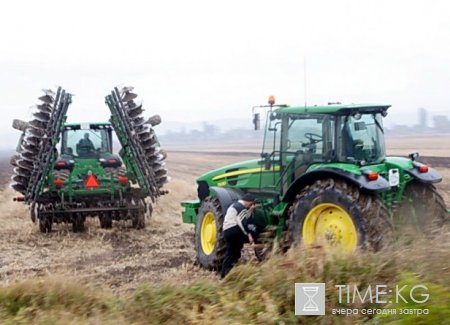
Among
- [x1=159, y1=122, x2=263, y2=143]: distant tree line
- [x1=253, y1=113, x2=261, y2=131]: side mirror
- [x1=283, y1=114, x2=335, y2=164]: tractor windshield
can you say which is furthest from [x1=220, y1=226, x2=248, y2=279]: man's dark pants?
[x1=159, y1=122, x2=263, y2=143]: distant tree line

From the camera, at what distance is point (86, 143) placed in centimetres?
1620

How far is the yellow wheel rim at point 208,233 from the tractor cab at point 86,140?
5.80m

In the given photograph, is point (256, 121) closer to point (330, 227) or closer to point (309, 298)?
point (330, 227)

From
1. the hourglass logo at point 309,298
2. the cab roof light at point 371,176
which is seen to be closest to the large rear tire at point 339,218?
the cab roof light at point 371,176

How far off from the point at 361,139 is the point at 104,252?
5.25 m

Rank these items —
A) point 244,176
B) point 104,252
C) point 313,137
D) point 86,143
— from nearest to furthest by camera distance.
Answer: point 313,137
point 244,176
point 104,252
point 86,143

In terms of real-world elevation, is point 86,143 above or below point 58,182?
above

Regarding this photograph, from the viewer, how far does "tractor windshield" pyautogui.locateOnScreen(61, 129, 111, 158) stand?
16000 millimetres

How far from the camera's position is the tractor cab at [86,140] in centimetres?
1599

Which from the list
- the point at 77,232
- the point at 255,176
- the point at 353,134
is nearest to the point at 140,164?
the point at 77,232

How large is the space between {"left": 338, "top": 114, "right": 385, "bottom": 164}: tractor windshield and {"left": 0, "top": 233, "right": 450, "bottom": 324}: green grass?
2318mm

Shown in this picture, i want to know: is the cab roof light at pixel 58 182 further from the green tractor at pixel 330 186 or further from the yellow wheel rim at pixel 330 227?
the yellow wheel rim at pixel 330 227

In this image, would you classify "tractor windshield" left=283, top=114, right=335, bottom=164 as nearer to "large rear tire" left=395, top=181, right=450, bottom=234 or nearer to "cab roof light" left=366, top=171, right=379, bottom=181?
"cab roof light" left=366, top=171, right=379, bottom=181

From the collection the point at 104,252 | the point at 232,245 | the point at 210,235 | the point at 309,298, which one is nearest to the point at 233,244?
the point at 232,245
